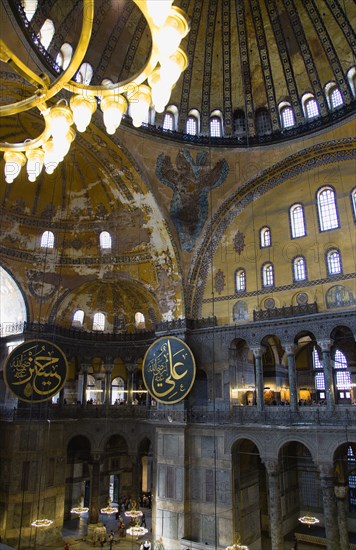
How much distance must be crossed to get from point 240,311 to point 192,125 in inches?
249

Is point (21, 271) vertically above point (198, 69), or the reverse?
point (198, 69)

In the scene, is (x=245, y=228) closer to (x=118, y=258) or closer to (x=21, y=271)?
(x=118, y=258)

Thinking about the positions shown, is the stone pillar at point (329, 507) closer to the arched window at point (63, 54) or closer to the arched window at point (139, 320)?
the arched window at point (139, 320)

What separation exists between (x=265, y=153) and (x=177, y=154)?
9.15 feet

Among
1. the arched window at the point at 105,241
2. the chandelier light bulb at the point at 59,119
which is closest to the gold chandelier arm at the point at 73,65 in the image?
the chandelier light bulb at the point at 59,119

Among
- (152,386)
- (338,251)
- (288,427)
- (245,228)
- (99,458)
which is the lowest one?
(99,458)

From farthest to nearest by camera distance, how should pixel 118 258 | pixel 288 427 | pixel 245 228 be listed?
pixel 118 258
pixel 245 228
pixel 288 427

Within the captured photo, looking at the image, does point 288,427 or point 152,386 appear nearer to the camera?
point 288,427

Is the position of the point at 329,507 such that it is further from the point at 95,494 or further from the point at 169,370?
the point at 95,494

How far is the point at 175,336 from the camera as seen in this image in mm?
15000

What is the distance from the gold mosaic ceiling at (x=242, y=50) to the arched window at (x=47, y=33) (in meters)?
0.15

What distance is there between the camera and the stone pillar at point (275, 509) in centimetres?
1188

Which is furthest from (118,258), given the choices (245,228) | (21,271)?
(245,228)

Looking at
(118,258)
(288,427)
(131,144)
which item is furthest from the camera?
(118,258)
